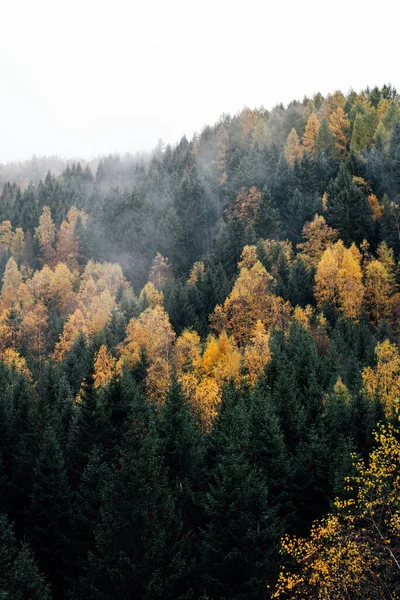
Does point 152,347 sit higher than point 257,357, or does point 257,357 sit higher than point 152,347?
point 152,347

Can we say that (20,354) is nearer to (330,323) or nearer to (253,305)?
(253,305)

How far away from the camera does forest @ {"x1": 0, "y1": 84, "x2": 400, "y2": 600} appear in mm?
22297

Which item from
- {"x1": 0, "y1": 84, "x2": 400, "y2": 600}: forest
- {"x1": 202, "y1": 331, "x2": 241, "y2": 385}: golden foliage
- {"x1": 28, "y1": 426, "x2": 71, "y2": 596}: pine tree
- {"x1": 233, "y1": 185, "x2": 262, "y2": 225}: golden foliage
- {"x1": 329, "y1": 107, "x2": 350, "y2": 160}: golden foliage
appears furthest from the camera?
{"x1": 329, "y1": 107, "x2": 350, "y2": 160}: golden foliage

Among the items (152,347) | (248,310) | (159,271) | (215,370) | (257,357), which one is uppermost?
(159,271)

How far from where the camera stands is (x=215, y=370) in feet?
185

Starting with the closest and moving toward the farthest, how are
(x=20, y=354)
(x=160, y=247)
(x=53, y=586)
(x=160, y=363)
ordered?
1. (x=53, y=586)
2. (x=160, y=363)
3. (x=20, y=354)
4. (x=160, y=247)

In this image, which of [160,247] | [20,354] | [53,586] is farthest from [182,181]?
[53,586]

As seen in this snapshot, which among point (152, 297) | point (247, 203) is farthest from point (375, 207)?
point (152, 297)

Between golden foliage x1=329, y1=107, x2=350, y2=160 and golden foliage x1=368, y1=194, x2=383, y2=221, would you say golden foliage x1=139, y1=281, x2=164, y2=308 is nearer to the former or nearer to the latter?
golden foliage x1=368, y1=194, x2=383, y2=221

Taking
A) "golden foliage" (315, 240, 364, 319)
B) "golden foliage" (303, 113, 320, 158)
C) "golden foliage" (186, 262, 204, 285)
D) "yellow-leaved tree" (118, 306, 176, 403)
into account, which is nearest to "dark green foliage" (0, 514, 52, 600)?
"yellow-leaved tree" (118, 306, 176, 403)

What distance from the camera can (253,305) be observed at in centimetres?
7212

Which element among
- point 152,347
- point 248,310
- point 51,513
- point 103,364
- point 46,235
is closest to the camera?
point 51,513

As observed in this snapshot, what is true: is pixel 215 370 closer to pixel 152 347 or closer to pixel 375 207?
pixel 152 347

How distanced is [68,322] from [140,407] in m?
45.7
